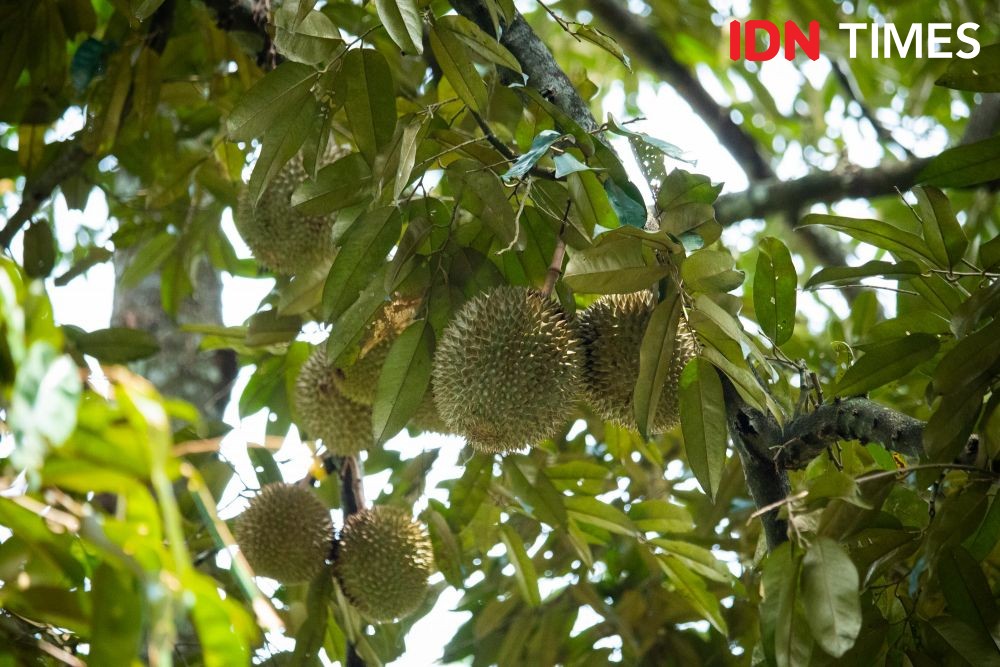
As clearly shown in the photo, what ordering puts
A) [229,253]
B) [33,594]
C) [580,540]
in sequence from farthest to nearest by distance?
1. [229,253]
2. [580,540]
3. [33,594]

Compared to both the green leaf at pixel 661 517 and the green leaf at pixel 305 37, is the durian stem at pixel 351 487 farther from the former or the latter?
the green leaf at pixel 305 37

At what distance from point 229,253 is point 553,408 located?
56.9 inches

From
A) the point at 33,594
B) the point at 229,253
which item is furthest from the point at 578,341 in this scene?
the point at 229,253

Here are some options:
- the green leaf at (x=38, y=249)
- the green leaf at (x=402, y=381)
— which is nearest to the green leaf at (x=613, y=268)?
the green leaf at (x=402, y=381)

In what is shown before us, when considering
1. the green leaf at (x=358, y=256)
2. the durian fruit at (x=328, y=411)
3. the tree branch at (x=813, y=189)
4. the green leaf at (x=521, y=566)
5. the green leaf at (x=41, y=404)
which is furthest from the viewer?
the tree branch at (x=813, y=189)

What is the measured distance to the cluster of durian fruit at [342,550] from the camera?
191 centimetres

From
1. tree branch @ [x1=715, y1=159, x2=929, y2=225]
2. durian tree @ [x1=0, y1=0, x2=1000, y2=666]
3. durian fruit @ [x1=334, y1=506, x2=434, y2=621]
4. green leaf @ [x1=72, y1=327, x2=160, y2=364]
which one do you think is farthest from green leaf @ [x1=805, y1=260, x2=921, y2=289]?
green leaf @ [x1=72, y1=327, x2=160, y2=364]

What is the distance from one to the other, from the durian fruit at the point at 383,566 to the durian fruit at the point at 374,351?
0.33 meters

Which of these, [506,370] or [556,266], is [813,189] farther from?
[506,370]

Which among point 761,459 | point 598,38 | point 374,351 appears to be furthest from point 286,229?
point 761,459

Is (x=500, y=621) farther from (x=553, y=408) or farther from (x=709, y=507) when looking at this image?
(x=553, y=408)

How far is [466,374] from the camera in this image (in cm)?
143

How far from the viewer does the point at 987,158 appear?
1284 mm

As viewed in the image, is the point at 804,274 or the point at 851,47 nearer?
the point at 851,47
